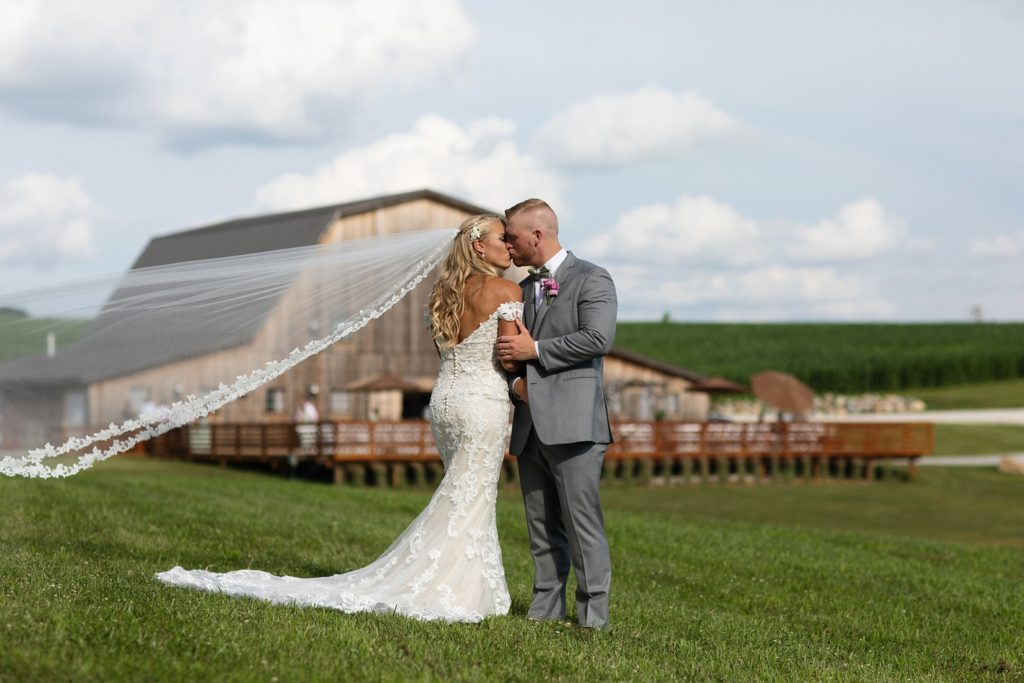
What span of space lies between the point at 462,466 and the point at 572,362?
3.44 feet

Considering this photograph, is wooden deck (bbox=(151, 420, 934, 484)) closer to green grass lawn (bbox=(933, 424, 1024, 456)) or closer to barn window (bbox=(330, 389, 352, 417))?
barn window (bbox=(330, 389, 352, 417))

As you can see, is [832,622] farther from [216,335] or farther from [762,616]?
[216,335]

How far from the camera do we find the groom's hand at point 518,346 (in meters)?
7.20

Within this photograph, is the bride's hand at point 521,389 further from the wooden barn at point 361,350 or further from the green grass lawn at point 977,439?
the green grass lawn at point 977,439

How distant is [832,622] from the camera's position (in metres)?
9.47

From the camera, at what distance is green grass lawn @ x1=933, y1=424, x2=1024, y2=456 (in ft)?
172

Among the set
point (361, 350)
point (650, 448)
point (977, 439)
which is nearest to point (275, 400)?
point (361, 350)

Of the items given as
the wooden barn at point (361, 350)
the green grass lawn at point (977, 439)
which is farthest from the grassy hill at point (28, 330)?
the green grass lawn at point (977, 439)

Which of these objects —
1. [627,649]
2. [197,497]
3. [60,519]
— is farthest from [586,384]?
[197,497]

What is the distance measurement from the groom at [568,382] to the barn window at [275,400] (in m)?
32.4

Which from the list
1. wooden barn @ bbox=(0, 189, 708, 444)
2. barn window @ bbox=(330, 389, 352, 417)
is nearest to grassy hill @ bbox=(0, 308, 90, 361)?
wooden barn @ bbox=(0, 189, 708, 444)

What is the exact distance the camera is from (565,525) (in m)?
7.40

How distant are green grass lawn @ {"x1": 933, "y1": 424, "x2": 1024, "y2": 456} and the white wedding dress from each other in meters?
48.0

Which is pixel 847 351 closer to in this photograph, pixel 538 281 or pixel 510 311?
pixel 538 281
